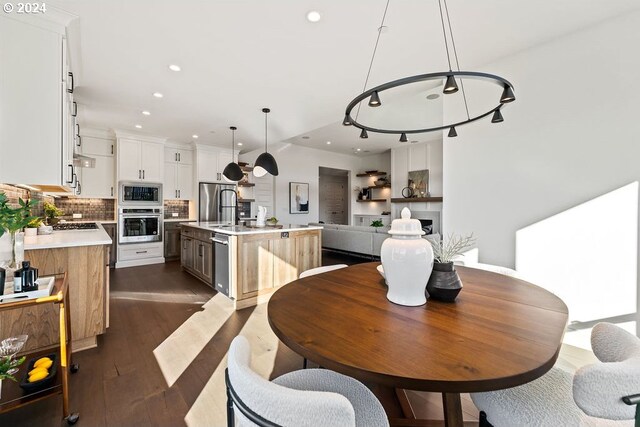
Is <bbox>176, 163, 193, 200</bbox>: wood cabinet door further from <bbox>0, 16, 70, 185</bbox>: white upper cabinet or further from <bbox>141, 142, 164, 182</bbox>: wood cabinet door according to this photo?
<bbox>0, 16, 70, 185</bbox>: white upper cabinet

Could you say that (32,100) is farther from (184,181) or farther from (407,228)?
(184,181)

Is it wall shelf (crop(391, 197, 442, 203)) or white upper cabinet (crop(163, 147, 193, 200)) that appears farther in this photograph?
wall shelf (crop(391, 197, 442, 203))

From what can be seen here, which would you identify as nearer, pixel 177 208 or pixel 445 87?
pixel 445 87

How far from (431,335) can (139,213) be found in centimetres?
584

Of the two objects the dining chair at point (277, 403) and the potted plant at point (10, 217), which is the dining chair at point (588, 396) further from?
the potted plant at point (10, 217)

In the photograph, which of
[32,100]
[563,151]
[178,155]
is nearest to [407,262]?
[563,151]

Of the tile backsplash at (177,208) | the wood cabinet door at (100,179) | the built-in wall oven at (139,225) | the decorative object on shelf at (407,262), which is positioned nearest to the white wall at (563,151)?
the decorative object on shelf at (407,262)

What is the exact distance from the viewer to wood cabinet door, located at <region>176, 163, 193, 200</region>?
5.87 m

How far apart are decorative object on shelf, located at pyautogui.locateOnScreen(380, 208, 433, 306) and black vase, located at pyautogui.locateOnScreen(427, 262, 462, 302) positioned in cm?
7

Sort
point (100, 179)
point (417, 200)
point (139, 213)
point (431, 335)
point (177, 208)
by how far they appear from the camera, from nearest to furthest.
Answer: point (431, 335) → point (100, 179) → point (139, 213) → point (177, 208) → point (417, 200)

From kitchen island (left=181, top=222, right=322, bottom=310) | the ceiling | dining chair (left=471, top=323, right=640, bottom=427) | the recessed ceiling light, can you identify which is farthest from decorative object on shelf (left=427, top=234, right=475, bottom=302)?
kitchen island (left=181, top=222, right=322, bottom=310)

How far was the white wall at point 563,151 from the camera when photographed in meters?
1.97

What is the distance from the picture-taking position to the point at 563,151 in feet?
7.27

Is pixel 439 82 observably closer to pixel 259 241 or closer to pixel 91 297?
pixel 259 241
